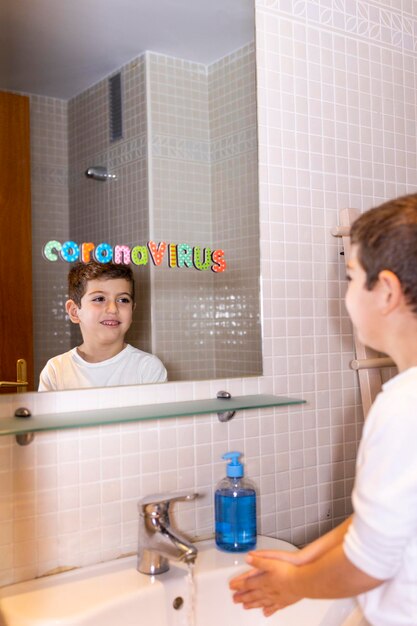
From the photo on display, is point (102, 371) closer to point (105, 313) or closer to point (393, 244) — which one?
point (105, 313)

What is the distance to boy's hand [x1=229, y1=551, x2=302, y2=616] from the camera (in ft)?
2.73

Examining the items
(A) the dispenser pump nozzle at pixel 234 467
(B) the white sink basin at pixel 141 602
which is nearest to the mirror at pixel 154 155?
(A) the dispenser pump nozzle at pixel 234 467

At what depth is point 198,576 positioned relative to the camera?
113 centimetres

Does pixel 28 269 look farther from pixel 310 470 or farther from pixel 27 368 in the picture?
pixel 310 470

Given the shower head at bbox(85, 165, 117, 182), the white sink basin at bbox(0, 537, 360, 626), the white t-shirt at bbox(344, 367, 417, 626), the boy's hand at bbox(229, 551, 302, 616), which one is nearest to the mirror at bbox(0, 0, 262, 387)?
the shower head at bbox(85, 165, 117, 182)

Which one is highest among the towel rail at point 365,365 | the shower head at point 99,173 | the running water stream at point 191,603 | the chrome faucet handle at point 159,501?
the shower head at point 99,173

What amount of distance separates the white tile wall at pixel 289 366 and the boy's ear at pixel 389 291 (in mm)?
563

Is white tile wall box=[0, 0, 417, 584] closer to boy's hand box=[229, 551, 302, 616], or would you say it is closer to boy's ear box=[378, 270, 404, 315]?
boy's hand box=[229, 551, 302, 616]

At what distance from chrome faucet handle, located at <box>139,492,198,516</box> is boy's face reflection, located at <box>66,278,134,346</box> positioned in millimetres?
278

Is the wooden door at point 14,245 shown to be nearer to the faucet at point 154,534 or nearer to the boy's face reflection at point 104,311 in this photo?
the boy's face reflection at point 104,311

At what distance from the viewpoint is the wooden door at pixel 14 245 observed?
1095mm

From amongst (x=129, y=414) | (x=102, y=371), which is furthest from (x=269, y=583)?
(x=102, y=371)

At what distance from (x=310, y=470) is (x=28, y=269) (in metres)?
0.73

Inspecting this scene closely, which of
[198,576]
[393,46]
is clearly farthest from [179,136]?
[198,576]
